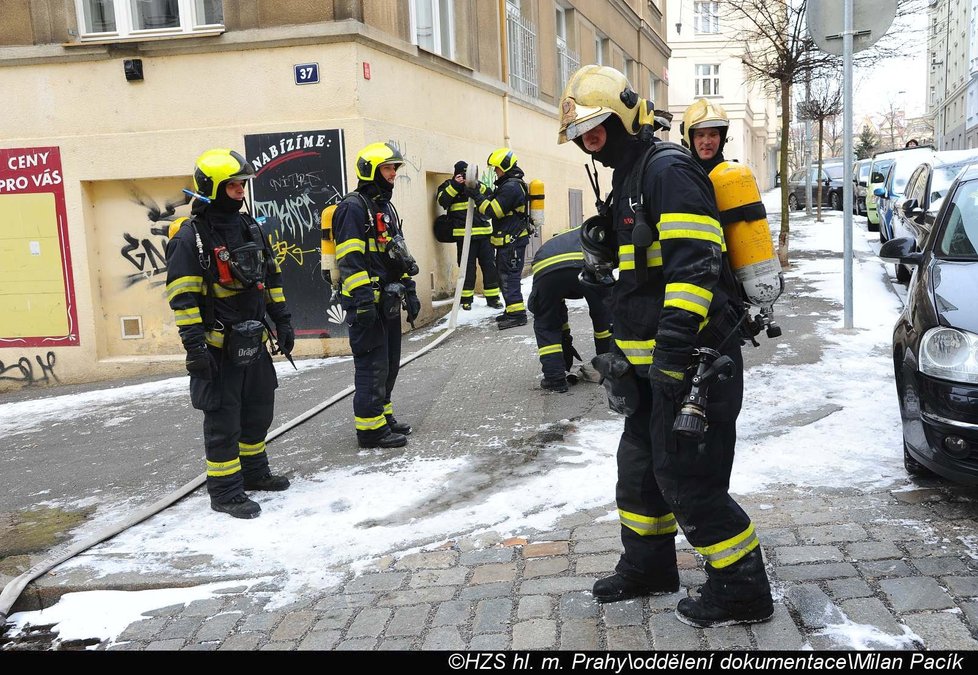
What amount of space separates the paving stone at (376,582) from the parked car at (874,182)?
1863 centimetres

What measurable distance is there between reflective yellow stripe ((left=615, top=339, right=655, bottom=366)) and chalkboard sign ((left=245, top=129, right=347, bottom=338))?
22.1 ft

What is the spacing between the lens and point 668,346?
317 cm

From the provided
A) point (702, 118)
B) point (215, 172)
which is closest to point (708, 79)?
point (702, 118)

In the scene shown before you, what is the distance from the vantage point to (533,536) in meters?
4.52

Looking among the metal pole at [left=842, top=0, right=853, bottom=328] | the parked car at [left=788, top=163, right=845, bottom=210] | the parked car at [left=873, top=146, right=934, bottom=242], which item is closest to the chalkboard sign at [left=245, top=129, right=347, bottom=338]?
the metal pole at [left=842, top=0, right=853, bottom=328]

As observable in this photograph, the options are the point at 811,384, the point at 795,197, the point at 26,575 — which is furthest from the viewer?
the point at 795,197

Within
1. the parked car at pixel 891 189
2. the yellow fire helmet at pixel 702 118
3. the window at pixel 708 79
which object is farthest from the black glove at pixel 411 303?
the window at pixel 708 79

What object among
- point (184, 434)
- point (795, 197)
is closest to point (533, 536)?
point (184, 434)

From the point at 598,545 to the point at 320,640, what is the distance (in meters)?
1.41

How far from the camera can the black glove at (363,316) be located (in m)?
6.12

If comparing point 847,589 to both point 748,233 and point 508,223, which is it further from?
point 508,223

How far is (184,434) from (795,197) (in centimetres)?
2857

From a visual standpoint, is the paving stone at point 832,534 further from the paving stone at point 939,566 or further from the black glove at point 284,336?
the black glove at point 284,336

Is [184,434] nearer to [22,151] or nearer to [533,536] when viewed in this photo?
[533,536]
